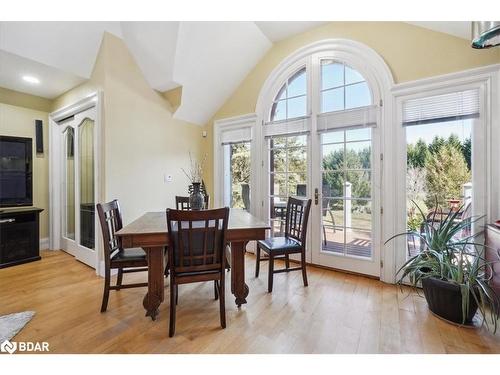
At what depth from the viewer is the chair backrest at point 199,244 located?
174cm

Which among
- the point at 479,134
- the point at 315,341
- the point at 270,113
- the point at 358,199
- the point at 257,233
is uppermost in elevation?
the point at 270,113

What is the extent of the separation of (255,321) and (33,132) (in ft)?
14.2

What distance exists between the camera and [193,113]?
3869 mm

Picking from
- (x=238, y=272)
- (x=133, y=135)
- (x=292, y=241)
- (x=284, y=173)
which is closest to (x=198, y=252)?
(x=238, y=272)

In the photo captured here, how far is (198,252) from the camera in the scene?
6.05 feet

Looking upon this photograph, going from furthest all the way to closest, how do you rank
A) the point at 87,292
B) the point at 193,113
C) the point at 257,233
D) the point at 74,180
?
the point at 193,113 → the point at 74,180 → the point at 87,292 → the point at 257,233

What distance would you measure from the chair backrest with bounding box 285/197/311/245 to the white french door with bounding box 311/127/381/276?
19.2 inches

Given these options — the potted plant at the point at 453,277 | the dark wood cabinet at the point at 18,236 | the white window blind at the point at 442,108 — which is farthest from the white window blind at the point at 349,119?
the dark wood cabinet at the point at 18,236

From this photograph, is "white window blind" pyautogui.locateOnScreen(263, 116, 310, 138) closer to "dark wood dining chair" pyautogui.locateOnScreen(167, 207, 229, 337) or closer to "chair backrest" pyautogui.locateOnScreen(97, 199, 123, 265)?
"dark wood dining chair" pyautogui.locateOnScreen(167, 207, 229, 337)

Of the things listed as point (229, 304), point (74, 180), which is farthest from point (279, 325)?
point (74, 180)

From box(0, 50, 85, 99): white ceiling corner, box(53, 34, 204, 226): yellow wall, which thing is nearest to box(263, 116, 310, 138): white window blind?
box(53, 34, 204, 226): yellow wall
